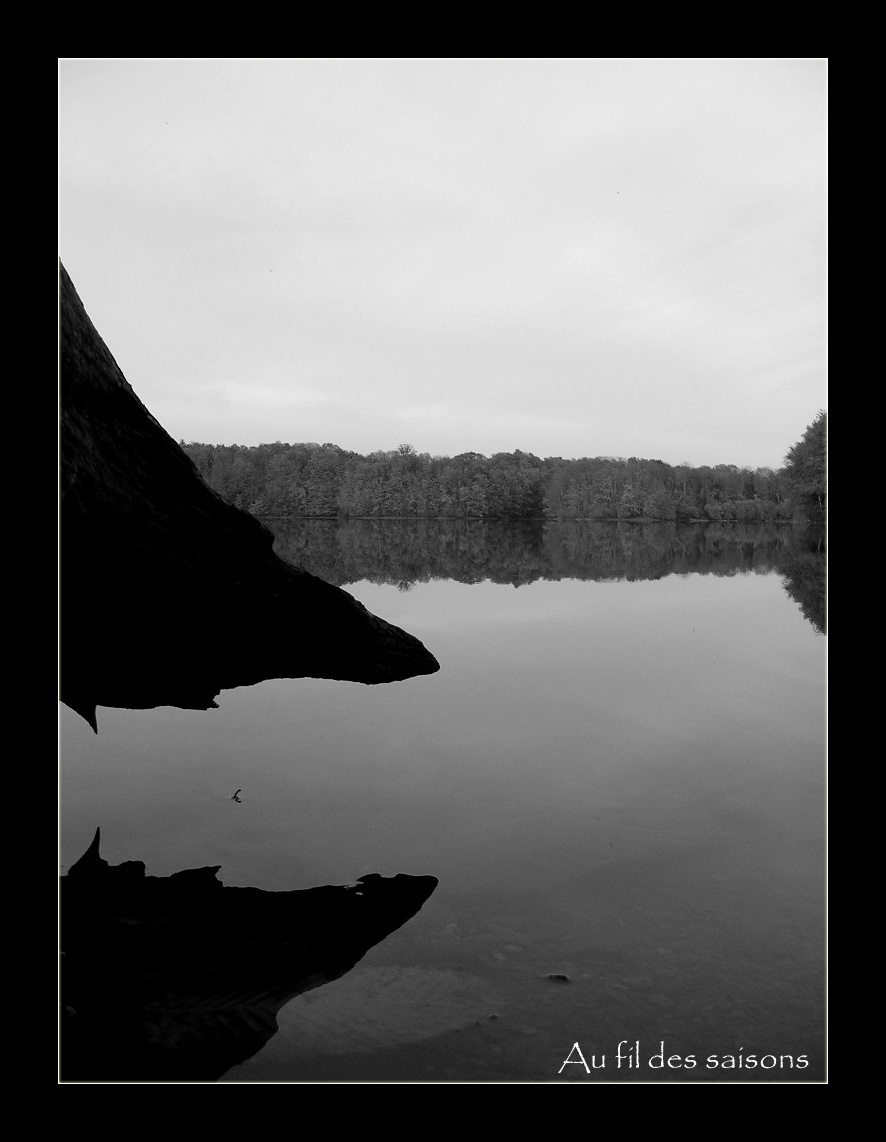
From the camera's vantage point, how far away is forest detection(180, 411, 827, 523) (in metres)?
133

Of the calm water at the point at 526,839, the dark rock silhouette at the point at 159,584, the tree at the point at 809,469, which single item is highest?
the tree at the point at 809,469

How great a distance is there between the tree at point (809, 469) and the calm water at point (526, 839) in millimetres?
64818

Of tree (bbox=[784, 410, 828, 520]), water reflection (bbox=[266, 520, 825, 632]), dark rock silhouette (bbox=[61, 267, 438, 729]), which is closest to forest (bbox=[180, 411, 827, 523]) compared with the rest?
tree (bbox=[784, 410, 828, 520])

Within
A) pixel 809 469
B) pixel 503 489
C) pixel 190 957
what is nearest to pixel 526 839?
pixel 190 957

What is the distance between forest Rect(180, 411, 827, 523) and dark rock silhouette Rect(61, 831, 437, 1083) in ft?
398

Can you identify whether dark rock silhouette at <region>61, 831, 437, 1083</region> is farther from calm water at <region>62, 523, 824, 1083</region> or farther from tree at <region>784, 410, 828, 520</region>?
tree at <region>784, 410, 828, 520</region>

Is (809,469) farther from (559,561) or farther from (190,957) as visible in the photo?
(190,957)

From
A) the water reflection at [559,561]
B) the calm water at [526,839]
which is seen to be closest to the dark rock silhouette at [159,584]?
the calm water at [526,839]

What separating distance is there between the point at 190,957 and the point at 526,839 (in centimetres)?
365

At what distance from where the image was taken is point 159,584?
7191 mm

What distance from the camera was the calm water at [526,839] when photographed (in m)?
4.54

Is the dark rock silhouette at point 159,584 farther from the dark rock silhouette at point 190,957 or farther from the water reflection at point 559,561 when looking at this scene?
the water reflection at point 559,561
